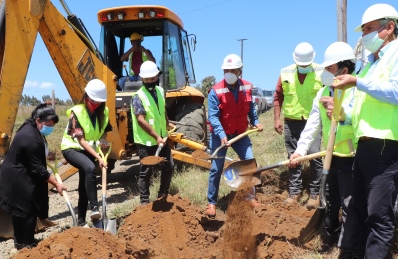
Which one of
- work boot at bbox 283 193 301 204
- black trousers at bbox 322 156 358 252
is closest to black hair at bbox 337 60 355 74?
black trousers at bbox 322 156 358 252

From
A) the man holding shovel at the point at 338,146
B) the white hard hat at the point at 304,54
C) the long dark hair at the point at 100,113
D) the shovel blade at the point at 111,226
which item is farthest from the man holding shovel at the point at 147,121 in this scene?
the man holding shovel at the point at 338,146

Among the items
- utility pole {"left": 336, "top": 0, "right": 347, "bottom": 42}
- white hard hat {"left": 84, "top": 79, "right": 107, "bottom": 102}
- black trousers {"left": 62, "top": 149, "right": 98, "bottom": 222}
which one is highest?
utility pole {"left": 336, "top": 0, "right": 347, "bottom": 42}

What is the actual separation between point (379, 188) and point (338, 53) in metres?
1.26

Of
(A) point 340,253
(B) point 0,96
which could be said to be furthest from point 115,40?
(A) point 340,253

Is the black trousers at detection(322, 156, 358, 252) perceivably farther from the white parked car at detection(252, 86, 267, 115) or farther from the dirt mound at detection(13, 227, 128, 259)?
the white parked car at detection(252, 86, 267, 115)

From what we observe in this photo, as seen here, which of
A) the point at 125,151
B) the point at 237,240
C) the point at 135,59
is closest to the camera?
the point at 237,240

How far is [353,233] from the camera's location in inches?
147

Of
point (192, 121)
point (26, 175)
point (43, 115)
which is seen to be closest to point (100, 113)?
point (43, 115)

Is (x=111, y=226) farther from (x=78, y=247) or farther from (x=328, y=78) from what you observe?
(x=328, y=78)

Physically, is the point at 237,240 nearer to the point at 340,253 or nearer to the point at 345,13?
the point at 340,253

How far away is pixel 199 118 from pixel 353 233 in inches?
176

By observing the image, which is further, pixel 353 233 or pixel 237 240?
pixel 237 240

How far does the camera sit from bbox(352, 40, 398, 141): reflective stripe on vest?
3193mm

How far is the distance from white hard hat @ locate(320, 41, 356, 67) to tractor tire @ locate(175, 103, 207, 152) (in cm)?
383
